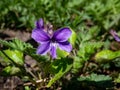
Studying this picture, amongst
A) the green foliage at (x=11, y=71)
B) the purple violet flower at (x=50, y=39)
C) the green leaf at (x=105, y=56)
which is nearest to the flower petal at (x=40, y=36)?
the purple violet flower at (x=50, y=39)

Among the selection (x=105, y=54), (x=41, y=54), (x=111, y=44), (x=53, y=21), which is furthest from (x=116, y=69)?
(x=41, y=54)

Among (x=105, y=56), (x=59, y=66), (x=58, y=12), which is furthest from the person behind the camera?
(x=58, y=12)

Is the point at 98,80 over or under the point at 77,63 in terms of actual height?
under

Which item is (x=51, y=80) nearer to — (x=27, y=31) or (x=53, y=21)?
(x=53, y=21)

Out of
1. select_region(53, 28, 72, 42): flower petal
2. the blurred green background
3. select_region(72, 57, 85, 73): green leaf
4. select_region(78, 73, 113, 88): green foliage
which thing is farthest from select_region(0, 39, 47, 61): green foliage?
the blurred green background

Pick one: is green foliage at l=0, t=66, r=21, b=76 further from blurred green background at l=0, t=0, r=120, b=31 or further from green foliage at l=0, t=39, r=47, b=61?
blurred green background at l=0, t=0, r=120, b=31

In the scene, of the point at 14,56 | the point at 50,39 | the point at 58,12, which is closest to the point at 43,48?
the point at 50,39

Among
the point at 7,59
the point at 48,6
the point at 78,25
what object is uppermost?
the point at 48,6

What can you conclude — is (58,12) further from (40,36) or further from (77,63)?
(40,36)
